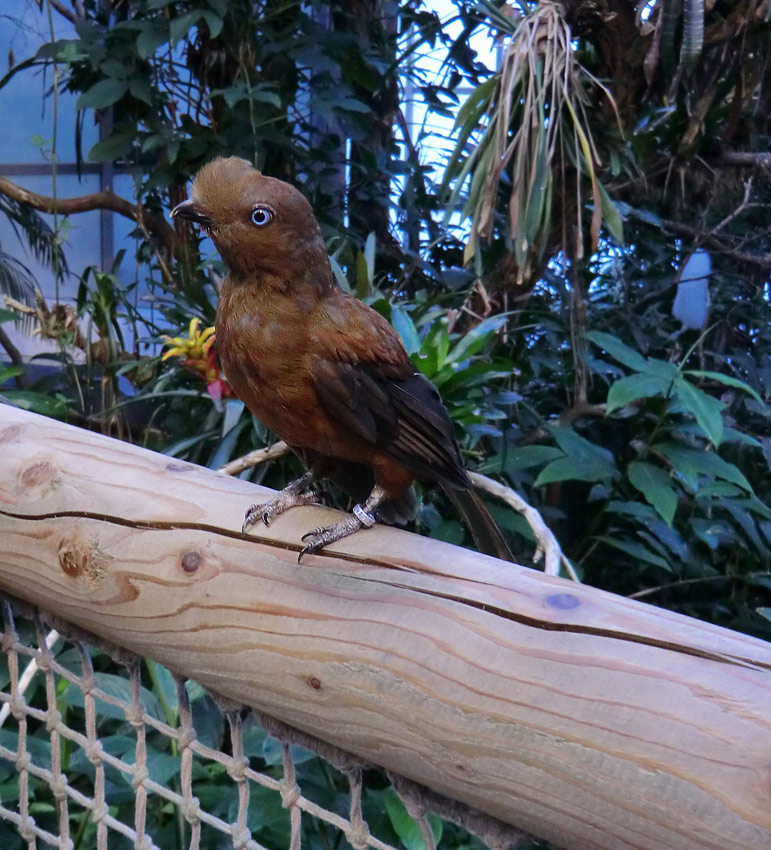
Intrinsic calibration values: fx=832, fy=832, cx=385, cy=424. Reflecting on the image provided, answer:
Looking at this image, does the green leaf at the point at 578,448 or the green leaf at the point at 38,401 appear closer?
the green leaf at the point at 578,448

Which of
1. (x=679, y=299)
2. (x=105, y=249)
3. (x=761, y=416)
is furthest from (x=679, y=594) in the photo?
(x=105, y=249)

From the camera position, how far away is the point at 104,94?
230cm

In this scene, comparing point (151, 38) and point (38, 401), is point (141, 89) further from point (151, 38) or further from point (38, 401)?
point (38, 401)

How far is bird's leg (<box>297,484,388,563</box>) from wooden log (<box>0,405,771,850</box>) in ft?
0.06

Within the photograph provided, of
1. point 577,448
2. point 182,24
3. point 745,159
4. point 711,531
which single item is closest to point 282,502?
point 577,448

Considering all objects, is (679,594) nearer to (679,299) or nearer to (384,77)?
(679,299)

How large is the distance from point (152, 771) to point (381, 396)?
2.53 feet

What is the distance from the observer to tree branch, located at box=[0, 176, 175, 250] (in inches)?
109

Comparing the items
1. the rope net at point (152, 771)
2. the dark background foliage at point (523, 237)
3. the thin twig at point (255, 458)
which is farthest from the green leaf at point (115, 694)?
the dark background foliage at point (523, 237)

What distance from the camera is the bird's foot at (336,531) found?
802 mm

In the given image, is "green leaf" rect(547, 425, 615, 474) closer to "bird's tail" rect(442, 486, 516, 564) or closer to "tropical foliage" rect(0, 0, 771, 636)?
"tropical foliage" rect(0, 0, 771, 636)

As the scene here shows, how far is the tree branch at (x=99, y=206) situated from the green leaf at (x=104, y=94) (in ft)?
1.40

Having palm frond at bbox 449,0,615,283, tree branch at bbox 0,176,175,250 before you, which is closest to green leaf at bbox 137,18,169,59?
tree branch at bbox 0,176,175,250

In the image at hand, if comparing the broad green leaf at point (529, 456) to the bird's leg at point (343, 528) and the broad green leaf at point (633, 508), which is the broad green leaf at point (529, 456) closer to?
the broad green leaf at point (633, 508)
